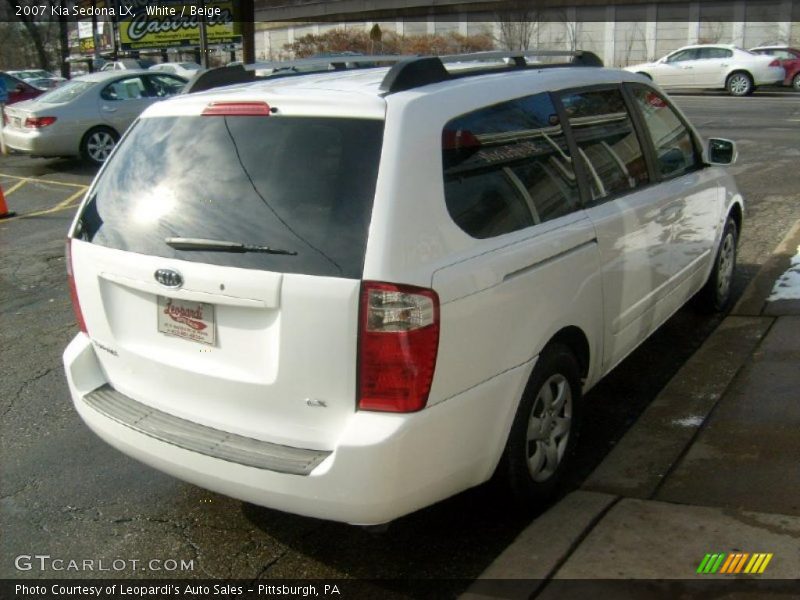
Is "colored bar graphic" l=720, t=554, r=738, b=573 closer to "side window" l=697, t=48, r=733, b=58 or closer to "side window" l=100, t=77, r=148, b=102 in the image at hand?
"side window" l=100, t=77, r=148, b=102

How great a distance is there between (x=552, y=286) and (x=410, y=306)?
0.89 meters

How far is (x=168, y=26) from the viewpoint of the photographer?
32531mm

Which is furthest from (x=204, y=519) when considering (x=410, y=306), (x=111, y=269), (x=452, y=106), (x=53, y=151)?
(x=53, y=151)

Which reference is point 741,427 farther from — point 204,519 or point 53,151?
point 53,151

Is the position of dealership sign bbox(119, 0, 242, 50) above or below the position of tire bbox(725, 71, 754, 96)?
above

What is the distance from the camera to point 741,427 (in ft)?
13.9

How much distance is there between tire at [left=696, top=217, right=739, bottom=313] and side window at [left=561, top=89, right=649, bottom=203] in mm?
1676

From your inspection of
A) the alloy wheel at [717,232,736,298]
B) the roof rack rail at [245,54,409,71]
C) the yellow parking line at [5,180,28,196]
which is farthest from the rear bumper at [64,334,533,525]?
the yellow parking line at [5,180,28,196]

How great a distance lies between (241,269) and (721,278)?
4.22 metres

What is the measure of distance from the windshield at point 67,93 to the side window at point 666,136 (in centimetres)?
1198

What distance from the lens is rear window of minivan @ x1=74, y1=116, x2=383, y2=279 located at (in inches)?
113

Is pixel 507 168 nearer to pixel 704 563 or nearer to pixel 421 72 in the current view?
pixel 421 72

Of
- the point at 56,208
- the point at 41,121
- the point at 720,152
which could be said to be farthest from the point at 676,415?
the point at 41,121

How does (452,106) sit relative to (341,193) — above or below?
above
